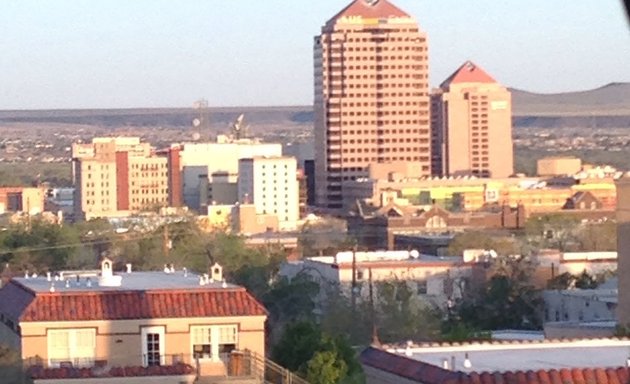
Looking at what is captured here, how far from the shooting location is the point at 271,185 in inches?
5605

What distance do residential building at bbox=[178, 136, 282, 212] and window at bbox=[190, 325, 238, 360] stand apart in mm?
112682

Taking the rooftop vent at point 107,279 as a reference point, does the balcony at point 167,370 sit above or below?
below

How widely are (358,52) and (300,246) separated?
73610 millimetres

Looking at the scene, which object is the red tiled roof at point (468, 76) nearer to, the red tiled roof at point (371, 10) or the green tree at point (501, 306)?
the red tiled roof at point (371, 10)

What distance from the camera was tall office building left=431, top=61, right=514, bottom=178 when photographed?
570 feet

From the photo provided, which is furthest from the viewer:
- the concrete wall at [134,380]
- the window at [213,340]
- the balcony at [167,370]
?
the window at [213,340]

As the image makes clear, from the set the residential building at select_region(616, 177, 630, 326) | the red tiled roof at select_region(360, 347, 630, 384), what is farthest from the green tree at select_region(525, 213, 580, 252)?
the red tiled roof at select_region(360, 347, 630, 384)

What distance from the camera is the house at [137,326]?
28047 mm

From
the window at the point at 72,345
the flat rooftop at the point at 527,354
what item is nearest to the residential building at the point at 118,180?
the window at the point at 72,345

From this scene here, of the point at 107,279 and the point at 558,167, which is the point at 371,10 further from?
the point at 107,279

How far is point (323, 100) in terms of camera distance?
165m

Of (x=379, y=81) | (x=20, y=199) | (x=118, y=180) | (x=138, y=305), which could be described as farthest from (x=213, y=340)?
(x=379, y=81)

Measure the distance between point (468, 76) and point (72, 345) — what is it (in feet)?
510

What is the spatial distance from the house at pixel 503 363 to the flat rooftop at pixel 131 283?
7256mm
